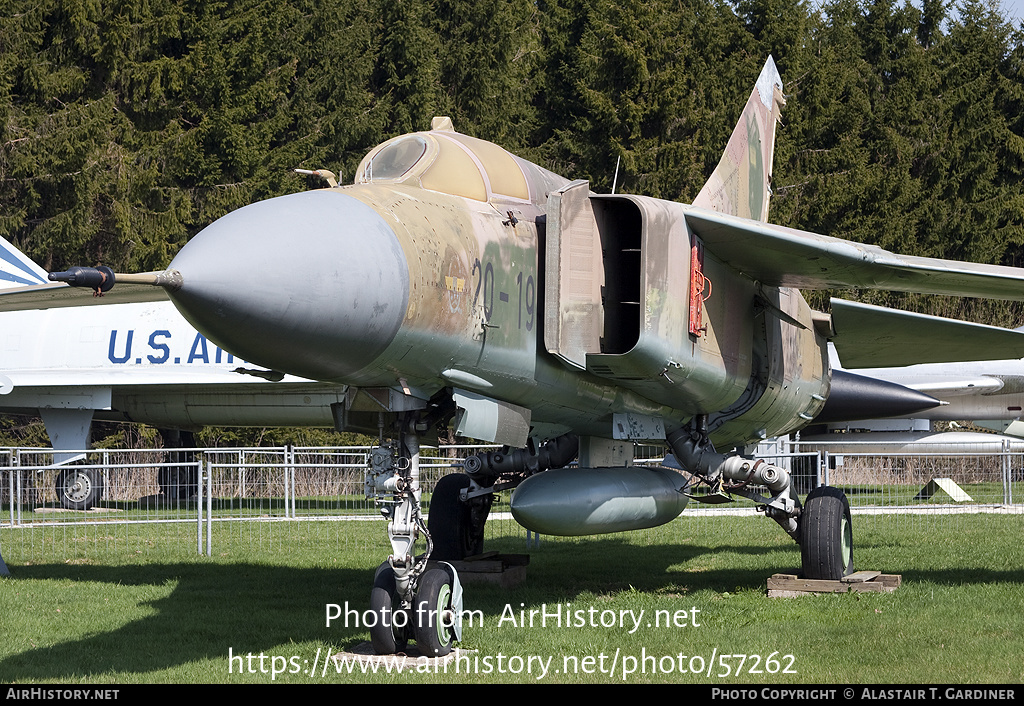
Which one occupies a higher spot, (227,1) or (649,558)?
(227,1)

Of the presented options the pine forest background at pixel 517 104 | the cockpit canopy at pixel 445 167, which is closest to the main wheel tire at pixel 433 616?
the cockpit canopy at pixel 445 167

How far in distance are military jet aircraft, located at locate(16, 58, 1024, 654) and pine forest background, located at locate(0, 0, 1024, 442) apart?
67.2ft

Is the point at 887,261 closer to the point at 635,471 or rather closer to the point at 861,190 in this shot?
the point at 635,471

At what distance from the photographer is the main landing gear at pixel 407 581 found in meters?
6.16

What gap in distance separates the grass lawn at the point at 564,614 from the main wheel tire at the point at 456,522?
74 cm

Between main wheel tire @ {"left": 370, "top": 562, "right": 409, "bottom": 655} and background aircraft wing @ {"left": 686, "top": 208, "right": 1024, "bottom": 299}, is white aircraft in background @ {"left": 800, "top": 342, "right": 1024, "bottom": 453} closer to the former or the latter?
background aircraft wing @ {"left": 686, "top": 208, "right": 1024, "bottom": 299}

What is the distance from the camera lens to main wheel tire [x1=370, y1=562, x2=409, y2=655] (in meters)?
6.17

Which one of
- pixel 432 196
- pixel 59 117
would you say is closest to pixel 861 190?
pixel 59 117

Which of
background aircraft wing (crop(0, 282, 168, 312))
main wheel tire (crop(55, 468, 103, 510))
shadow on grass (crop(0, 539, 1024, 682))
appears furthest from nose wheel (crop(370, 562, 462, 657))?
main wheel tire (crop(55, 468, 103, 510))

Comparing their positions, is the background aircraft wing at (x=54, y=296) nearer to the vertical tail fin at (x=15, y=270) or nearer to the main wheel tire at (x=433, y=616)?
Result: the main wheel tire at (x=433, y=616)

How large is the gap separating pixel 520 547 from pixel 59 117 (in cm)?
1902

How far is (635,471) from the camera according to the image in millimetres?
8156

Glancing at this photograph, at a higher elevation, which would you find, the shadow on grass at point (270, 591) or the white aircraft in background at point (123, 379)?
the white aircraft in background at point (123, 379)

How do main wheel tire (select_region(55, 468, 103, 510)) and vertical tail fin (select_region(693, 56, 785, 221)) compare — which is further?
main wheel tire (select_region(55, 468, 103, 510))
